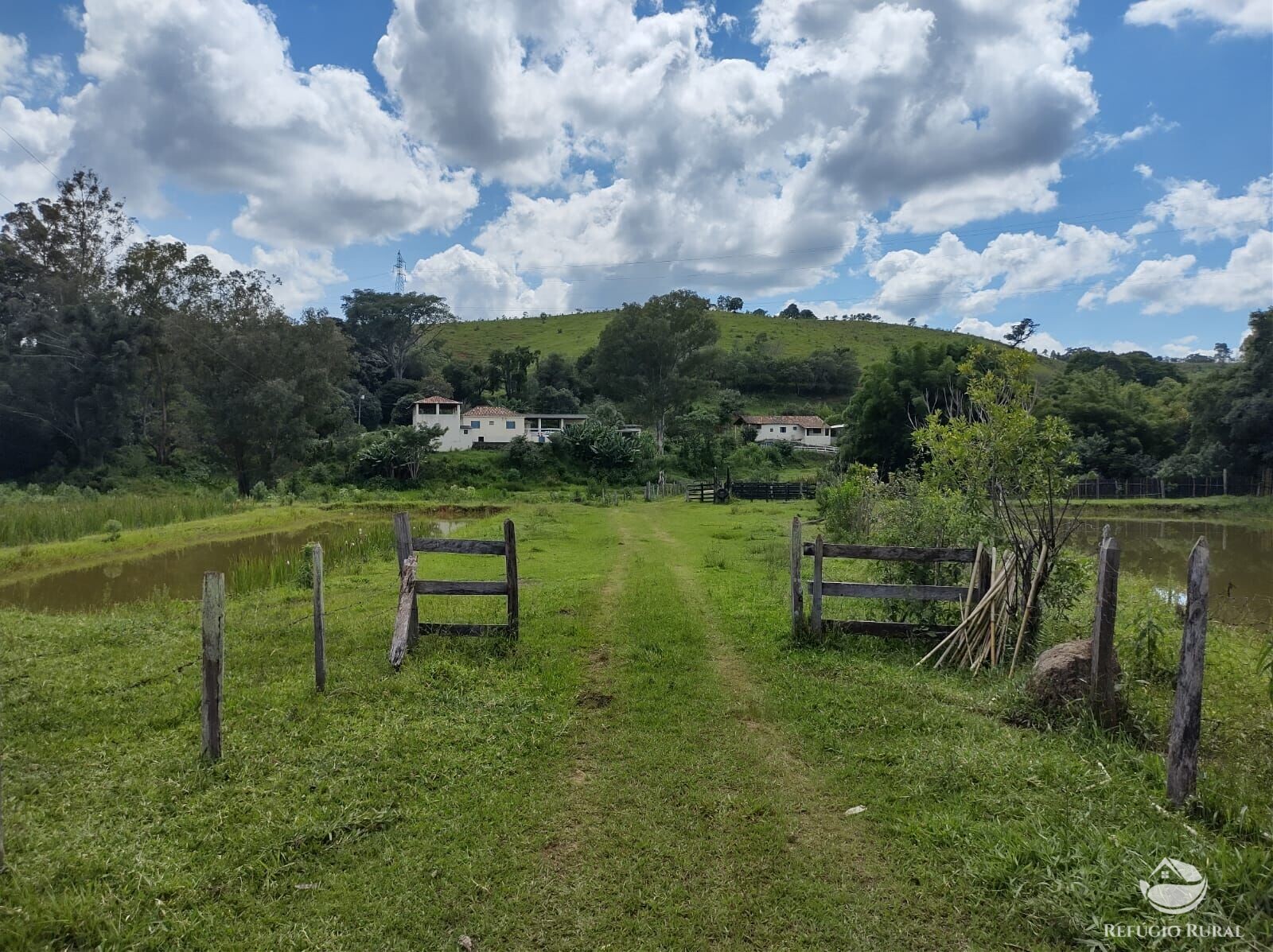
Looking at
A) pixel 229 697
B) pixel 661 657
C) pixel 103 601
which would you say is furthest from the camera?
pixel 103 601

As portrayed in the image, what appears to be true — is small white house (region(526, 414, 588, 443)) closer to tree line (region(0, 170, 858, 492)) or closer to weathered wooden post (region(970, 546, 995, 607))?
tree line (region(0, 170, 858, 492))

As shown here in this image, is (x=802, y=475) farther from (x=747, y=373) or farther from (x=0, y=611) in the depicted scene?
(x=0, y=611)

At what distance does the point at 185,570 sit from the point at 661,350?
4500 centimetres

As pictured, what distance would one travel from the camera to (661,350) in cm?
5831

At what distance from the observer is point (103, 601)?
14.0 meters

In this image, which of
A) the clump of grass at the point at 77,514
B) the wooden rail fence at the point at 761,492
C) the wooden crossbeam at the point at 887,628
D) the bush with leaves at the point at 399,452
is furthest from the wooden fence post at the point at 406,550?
the bush with leaves at the point at 399,452

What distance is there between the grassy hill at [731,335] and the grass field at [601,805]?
264 feet

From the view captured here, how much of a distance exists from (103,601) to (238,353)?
104 feet

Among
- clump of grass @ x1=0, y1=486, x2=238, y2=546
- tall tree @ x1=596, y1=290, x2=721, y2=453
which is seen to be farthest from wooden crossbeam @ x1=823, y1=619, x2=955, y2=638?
tall tree @ x1=596, y1=290, x2=721, y2=453

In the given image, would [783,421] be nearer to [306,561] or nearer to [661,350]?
[661,350]

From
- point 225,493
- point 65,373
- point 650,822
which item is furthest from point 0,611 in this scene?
point 65,373

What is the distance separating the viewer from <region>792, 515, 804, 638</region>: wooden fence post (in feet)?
28.5

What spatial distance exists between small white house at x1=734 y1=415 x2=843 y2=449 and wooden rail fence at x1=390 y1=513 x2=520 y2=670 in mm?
58358

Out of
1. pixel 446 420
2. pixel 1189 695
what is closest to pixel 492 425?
pixel 446 420
